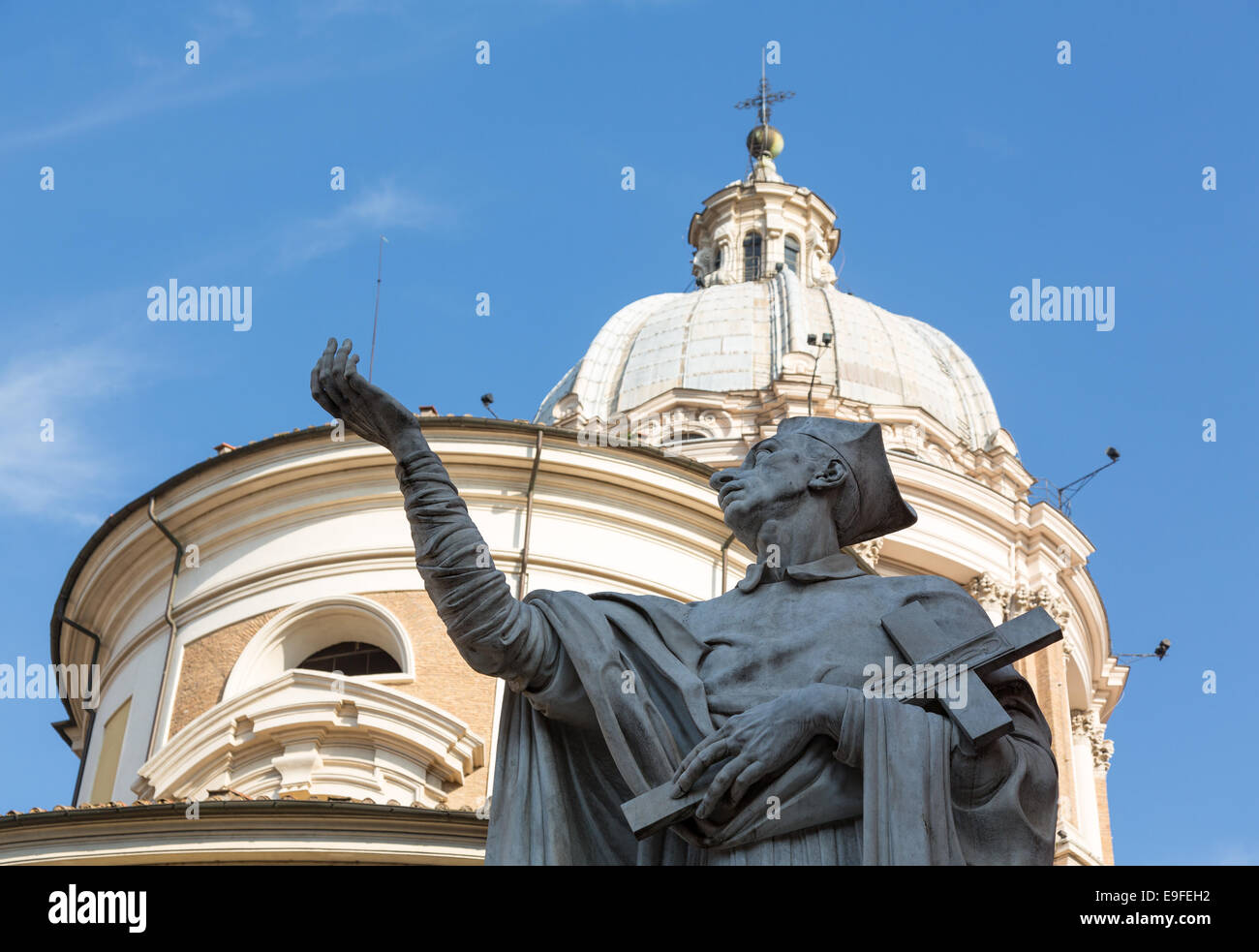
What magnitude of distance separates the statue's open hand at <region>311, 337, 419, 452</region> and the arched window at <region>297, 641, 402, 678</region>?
21625 millimetres

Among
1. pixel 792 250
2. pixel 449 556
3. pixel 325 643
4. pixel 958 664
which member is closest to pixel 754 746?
pixel 958 664

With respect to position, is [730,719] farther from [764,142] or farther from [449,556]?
[764,142]

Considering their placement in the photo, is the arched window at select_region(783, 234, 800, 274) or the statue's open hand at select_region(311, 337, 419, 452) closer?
the statue's open hand at select_region(311, 337, 419, 452)

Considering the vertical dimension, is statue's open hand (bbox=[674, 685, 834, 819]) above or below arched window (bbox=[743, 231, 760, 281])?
below

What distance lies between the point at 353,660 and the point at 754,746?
74.4 feet

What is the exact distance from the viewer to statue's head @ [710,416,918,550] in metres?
5.23

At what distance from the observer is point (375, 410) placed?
472 centimetres

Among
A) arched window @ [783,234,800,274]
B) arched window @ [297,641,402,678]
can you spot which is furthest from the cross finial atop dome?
arched window @ [297,641,402,678]

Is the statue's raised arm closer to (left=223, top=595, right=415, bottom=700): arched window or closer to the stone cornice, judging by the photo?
the stone cornice

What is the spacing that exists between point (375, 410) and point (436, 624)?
2138 cm

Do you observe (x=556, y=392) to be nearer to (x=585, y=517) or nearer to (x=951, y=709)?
(x=585, y=517)

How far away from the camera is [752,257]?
5169 centimetres
